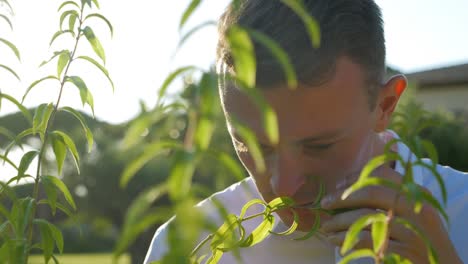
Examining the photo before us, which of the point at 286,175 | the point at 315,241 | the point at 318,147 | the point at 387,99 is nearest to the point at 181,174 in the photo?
the point at 286,175

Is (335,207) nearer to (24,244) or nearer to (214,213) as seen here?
(24,244)

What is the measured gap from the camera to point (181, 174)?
0.32 m

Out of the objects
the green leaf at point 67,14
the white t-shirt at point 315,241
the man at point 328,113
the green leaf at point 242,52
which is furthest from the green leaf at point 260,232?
the white t-shirt at point 315,241

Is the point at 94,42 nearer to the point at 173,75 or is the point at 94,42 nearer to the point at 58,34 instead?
the point at 58,34

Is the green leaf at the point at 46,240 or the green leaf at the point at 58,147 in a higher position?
the green leaf at the point at 58,147

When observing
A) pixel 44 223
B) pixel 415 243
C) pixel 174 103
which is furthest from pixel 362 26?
pixel 174 103

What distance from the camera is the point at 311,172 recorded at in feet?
3.52

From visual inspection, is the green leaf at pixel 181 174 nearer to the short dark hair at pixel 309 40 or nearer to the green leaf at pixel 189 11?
the green leaf at pixel 189 11

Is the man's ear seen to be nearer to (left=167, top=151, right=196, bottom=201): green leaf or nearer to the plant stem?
the plant stem

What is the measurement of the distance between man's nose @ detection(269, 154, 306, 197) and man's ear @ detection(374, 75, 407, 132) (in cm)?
36

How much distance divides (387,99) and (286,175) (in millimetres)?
479

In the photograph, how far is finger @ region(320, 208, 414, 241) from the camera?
100 cm

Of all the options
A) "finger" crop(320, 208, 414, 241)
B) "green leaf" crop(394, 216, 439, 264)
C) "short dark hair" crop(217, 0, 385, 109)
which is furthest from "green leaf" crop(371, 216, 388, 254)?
"short dark hair" crop(217, 0, 385, 109)

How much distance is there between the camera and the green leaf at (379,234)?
463 millimetres
